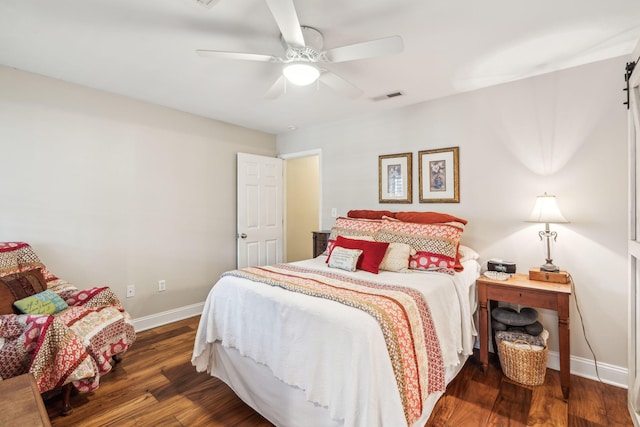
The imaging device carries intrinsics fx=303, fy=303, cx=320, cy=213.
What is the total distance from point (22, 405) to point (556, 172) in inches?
134

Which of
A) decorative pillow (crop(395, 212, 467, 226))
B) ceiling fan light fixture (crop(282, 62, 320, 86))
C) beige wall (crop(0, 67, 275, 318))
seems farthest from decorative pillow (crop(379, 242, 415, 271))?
beige wall (crop(0, 67, 275, 318))

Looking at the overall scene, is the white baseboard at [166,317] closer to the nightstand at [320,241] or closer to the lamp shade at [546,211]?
the nightstand at [320,241]

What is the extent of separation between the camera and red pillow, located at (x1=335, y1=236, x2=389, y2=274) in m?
2.47

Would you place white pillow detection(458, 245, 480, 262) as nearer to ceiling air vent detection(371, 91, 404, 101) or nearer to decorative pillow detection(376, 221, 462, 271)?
decorative pillow detection(376, 221, 462, 271)

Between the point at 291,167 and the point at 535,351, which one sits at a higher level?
the point at 291,167

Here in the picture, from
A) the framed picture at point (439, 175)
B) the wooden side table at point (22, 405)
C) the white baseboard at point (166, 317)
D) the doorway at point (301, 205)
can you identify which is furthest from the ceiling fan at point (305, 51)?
the doorway at point (301, 205)

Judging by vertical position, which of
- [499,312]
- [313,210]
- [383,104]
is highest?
[383,104]

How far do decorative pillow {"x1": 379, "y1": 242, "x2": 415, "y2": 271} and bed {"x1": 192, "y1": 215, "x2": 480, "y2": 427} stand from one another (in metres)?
0.02

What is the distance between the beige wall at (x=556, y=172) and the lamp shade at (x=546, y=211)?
0.23 meters

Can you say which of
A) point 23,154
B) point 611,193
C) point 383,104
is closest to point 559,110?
point 611,193

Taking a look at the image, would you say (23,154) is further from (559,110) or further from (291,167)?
(559,110)

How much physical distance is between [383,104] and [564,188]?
6.05 ft

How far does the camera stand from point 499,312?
249 cm

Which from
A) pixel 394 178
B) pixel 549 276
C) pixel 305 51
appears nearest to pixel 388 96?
pixel 394 178
